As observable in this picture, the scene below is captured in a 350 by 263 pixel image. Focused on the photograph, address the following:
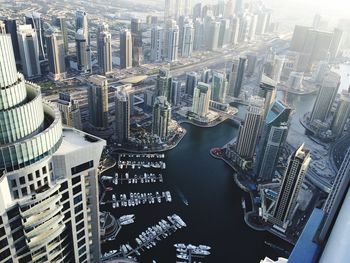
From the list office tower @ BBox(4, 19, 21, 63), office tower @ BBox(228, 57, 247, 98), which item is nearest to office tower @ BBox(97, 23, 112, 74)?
office tower @ BBox(4, 19, 21, 63)

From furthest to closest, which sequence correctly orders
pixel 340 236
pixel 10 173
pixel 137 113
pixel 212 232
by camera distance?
pixel 137 113 → pixel 212 232 → pixel 10 173 → pixel 340 236

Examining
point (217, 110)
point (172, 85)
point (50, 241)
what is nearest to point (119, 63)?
point (172, 85)

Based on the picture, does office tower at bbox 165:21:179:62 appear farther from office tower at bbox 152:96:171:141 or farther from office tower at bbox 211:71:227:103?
office tower at bbox 152:96:171:141

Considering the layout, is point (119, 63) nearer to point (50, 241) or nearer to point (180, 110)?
point (180, 110)

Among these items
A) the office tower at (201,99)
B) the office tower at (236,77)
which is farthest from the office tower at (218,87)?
the office tower at (201,99)

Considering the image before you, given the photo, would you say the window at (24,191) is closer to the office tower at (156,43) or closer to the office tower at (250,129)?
the office tower at (250,129)
